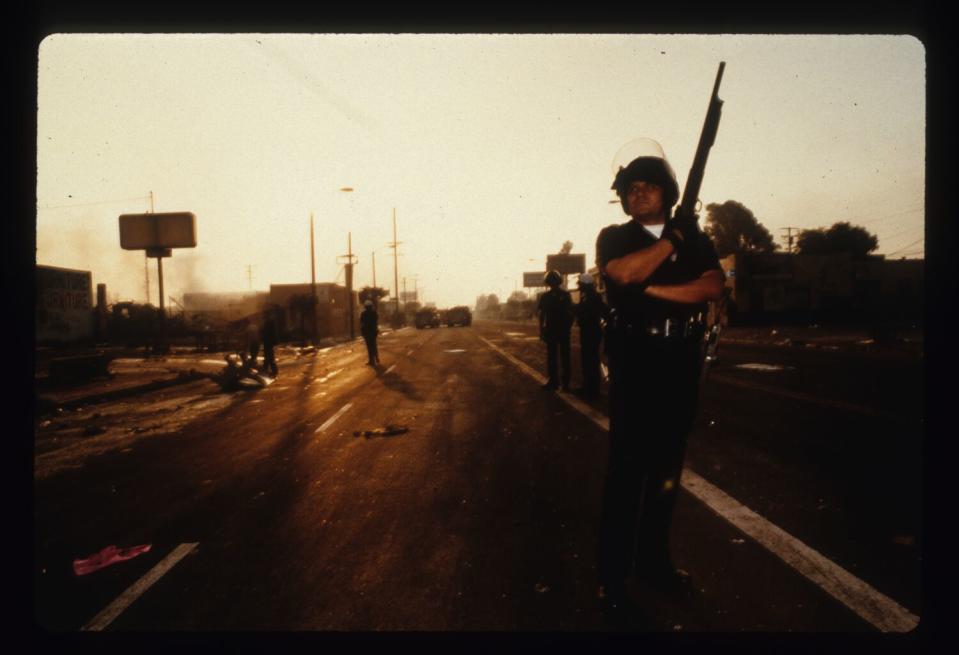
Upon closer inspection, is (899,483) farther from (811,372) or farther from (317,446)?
(811,372)

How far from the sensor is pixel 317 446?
7145 millimetres

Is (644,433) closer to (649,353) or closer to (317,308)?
(649,353)

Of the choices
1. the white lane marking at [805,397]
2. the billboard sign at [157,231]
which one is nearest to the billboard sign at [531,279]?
the billboard sign at [157,231]

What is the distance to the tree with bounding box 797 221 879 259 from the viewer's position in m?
75.0

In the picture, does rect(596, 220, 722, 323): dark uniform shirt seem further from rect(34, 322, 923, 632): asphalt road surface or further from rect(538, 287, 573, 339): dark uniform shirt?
rect(538, 287, 573, 339): dark uniform shirt

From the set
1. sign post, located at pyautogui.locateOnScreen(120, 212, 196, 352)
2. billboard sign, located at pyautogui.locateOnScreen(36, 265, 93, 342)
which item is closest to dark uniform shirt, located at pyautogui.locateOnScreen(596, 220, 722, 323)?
sign post, located at pyautogui.locateOnScreen(120, 212, 196, 352)

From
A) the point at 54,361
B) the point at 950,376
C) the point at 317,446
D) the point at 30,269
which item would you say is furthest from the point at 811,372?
the point at 54,361

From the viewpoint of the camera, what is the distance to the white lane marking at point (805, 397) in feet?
27.0

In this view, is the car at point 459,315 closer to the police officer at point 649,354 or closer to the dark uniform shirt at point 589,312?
the dark uniform shirt at point 589,312

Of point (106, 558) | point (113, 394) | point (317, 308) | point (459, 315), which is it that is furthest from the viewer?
point (459, 315)

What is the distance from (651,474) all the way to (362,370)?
49.1ft

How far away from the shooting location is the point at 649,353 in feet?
10.0

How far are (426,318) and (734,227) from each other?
47.1 metres

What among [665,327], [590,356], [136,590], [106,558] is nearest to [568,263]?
[590,356]
